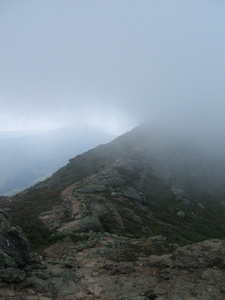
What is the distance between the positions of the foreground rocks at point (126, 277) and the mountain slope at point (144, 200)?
463 inches

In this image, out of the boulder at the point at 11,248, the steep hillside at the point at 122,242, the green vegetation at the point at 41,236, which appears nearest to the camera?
the steep hillside at the point at 122,242

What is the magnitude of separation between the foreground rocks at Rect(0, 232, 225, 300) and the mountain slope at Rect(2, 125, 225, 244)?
11750 millimetres

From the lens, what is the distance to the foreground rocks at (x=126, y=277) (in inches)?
551

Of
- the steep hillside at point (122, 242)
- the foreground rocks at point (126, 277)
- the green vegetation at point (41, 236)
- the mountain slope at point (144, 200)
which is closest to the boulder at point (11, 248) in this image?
the steep hillside at point (122, 242)

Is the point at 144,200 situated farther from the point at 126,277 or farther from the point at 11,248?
the point at 11,248

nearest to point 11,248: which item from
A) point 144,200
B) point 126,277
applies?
point 126,277

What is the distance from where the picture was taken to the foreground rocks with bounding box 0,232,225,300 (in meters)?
14.0

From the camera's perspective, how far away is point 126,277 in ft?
54.9

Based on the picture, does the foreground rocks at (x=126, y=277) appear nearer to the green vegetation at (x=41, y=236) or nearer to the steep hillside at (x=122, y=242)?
the steep hillside at (x=122, y=242)

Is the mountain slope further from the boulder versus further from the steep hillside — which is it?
the boulder

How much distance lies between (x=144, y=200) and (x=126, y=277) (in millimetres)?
38922

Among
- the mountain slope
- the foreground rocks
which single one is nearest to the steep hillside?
the foreground rocks

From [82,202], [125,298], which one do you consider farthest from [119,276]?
[82,202]

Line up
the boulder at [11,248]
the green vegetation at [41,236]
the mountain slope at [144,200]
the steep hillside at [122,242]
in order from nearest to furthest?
the steep hillside at [122,242] → the boulder at [11,248] → the green vegetation at [41,236] → the mountain slope at [144,200]
